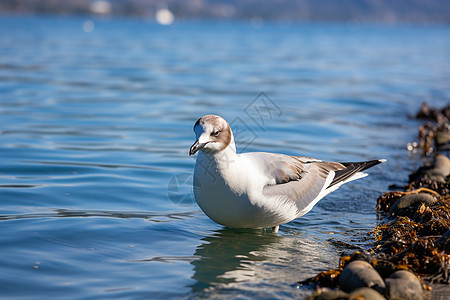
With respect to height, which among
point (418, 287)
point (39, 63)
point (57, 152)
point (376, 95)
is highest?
point (39, 63)

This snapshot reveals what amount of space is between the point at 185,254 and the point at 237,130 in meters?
7.62

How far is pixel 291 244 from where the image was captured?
21.3 feet

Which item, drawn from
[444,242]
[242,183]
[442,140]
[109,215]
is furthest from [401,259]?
[442,140]

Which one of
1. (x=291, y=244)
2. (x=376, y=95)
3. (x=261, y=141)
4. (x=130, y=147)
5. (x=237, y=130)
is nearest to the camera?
(x=291, y=244)

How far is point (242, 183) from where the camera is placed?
5.87 metres

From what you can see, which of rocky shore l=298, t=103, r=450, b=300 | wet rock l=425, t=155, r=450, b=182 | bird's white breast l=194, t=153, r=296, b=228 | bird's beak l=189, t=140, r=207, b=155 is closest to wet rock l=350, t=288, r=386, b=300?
rocky shore l=298, t=103, r=450, b=300

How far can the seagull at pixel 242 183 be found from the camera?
5.75m

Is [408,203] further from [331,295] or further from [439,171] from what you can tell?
[331,295]

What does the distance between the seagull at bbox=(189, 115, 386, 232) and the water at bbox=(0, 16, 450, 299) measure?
1.32 feet

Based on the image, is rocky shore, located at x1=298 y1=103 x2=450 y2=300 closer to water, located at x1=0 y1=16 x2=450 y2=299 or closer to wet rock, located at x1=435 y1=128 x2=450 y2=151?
water, located at x1=0 y1=16 x2=450 y2=299

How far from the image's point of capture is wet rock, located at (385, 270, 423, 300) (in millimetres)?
4676

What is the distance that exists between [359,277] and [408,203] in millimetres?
2952

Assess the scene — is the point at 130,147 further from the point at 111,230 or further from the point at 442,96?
the point at 442,96

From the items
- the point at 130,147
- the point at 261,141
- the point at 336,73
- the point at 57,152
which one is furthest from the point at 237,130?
the point at 336,73
